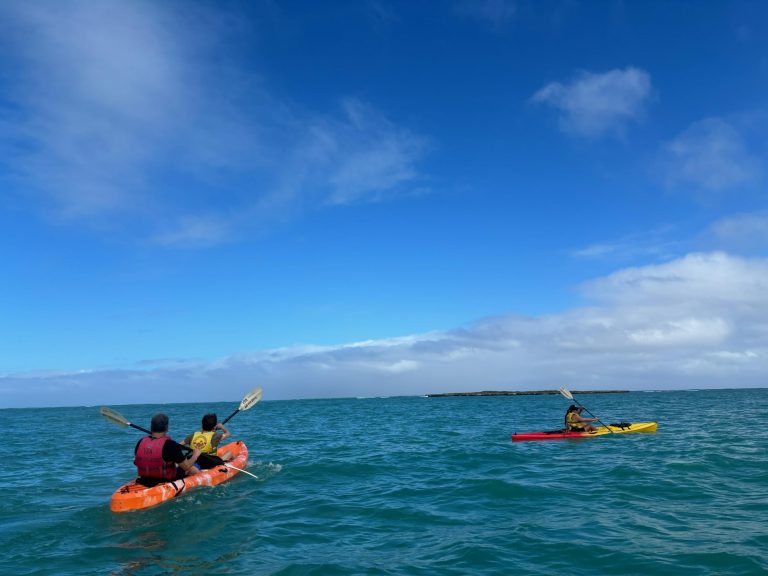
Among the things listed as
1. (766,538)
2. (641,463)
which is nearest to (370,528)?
(766,538)

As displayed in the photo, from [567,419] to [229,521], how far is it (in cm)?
1799

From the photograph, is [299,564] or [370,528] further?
[370,528]

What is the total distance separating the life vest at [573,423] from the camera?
2397 centimetres

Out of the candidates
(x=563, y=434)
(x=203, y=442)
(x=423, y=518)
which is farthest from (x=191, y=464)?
(x=563, y=434)

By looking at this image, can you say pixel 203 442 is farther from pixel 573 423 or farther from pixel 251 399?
pixel 573 423

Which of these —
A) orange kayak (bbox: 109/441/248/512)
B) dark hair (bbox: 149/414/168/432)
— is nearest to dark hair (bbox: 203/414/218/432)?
orange kayak (bbox: 109/441/248/512)

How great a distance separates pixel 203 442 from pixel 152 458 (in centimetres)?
270

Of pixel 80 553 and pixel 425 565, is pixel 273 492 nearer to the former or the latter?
pixel 80 553

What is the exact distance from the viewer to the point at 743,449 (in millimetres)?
18938

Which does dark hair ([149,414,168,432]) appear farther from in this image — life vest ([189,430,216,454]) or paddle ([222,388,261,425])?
paddle ([222,388,261,425])

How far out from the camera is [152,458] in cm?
1230

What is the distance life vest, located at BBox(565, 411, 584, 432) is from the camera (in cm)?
2397

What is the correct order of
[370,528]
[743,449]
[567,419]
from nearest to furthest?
[370,528]
[743,449]
[567,419]

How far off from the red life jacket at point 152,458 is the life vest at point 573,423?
18279mm
